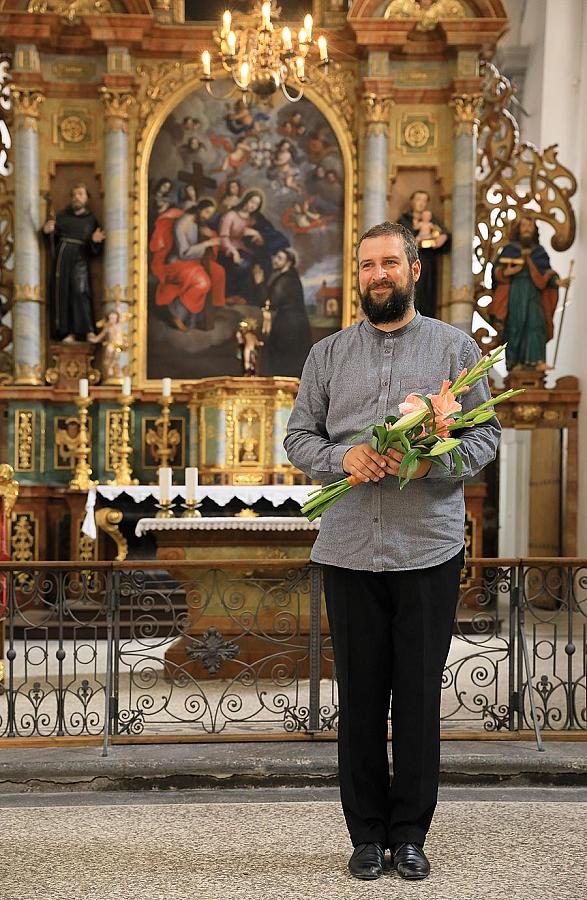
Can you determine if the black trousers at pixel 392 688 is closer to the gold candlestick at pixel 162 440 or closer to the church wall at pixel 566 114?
the gold candlestick at pixel 162 440

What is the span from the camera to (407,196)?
11438 mm

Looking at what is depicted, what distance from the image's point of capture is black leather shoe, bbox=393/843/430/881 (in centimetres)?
350

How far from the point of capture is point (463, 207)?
438 inches

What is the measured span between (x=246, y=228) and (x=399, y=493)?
26.5 ft

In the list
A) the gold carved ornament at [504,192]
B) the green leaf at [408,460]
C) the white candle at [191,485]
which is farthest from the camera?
the gold carved ornament at [504,192]

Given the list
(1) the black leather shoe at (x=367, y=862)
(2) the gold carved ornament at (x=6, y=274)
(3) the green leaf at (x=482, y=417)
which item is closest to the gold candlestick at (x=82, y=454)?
(2) the gold carved ornament at (x=6, y=274)

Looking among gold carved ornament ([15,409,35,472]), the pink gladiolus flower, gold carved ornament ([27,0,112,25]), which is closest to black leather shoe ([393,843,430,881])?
the pink gladiolus flower

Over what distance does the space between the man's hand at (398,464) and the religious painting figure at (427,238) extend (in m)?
7.76

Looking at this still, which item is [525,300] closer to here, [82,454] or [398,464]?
[82,454]

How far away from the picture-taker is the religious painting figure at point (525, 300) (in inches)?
432

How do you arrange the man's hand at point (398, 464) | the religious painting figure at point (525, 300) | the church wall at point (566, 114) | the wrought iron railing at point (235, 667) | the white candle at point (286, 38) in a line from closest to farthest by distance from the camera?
the man's hand at point (398, 464), the wrought iron railing at point (235, 667), the white candle at point (286, 38), the religious painting figure at point (525, 300), the church wall at point (566, 114)

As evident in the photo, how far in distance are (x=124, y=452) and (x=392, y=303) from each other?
7402 mm

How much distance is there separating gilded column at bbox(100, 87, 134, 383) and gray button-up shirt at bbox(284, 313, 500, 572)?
24.8ft

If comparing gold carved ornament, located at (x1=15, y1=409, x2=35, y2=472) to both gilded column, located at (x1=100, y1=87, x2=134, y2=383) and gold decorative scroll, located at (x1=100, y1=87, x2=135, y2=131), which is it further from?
gold decorative scroll, located at (x1=100, y1=87, x2=135, y2=131)
